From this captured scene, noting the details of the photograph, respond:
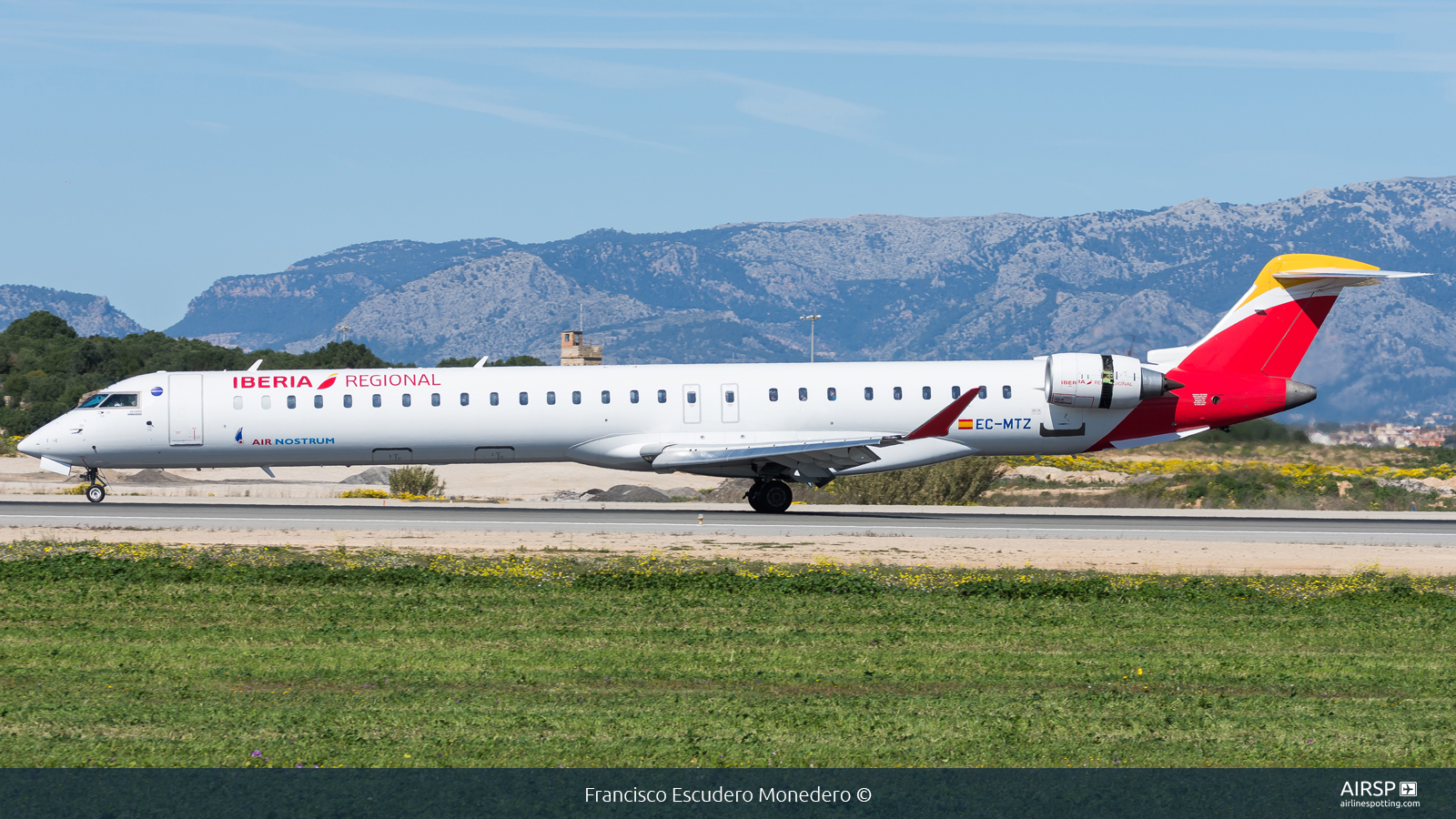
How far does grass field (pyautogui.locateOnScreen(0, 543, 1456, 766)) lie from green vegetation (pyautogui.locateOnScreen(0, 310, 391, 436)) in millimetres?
62086

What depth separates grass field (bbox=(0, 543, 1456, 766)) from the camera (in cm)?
880

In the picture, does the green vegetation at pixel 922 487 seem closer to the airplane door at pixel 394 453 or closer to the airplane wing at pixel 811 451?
the airplane wing at pixel 811 451

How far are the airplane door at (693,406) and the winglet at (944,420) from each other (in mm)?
4568

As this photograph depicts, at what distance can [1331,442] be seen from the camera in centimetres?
4528

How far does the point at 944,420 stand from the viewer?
28.5 meters

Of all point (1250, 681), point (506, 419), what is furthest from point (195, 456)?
point (1250, 681)

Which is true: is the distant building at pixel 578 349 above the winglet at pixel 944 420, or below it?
above

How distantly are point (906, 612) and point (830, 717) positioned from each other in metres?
5.46

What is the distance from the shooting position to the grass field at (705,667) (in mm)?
8797

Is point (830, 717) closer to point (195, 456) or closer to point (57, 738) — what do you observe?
point (57, 738)

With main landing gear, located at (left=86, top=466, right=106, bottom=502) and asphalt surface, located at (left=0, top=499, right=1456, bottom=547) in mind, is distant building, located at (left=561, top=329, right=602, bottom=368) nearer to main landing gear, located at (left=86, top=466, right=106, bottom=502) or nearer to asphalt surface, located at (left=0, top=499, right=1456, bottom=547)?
asphalt surface, located at (left=0, top=499, right=1456, bottom=547)
